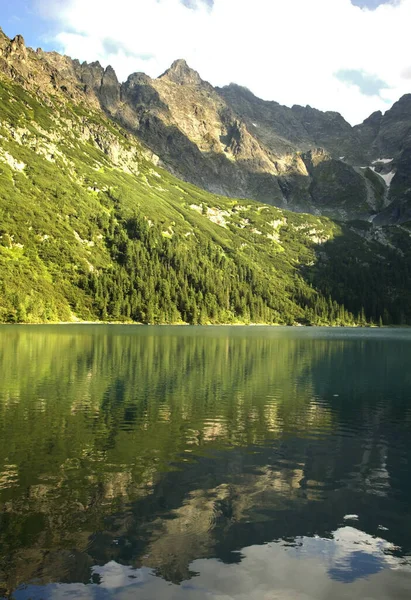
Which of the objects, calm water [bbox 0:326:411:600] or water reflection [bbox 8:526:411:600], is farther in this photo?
calm water [bbox 0:326:411:600]

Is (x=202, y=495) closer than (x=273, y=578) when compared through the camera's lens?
No

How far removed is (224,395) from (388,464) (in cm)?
1933

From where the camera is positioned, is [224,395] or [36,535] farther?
[224,395]

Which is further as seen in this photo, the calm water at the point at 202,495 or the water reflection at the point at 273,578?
the calm water at the point at 202,495

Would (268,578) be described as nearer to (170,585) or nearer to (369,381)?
(170,585)

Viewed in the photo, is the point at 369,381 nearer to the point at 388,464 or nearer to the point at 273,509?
the point at 388,464

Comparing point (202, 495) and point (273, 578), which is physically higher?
point (202, 495)

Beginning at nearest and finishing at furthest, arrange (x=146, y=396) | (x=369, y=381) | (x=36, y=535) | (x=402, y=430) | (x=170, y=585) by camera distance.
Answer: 1. (x=170, y=585)
2. (x=36, y=535)
3. (x=402, y=430)
4. (x=146, y=396)
5. (x=369, y=381)

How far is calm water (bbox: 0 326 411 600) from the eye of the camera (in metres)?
13.3

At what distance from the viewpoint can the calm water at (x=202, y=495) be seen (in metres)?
13.3

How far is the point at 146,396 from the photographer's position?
41.2 meters

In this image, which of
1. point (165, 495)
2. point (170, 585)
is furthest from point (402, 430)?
point (170, 585)

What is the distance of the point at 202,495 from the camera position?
19375mm

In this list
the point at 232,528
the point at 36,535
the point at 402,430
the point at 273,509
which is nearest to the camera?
the point at 36,535
